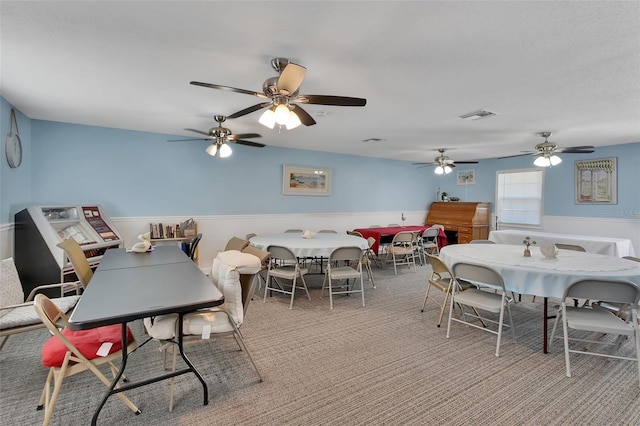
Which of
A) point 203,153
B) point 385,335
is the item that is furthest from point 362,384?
point 203,153

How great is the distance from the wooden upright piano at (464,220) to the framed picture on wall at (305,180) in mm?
3420

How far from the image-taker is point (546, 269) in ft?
8.92

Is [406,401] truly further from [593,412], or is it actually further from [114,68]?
[114,68]

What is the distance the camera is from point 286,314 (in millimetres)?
3643

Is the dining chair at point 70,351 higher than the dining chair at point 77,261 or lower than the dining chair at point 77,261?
lower

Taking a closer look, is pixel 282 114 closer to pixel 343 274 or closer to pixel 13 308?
pixel 343 274

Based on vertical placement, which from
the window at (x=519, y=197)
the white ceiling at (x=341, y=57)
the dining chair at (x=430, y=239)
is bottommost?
the dining chair at (x=430, y=239)

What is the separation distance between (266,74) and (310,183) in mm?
4090

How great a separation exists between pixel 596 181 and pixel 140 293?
791 centimetres

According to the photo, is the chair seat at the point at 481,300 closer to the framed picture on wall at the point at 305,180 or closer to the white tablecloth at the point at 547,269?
the white tablecloth at the point at 547,269

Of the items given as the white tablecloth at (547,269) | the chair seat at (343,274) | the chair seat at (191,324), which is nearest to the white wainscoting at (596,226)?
the white tablecloth at (547,269)

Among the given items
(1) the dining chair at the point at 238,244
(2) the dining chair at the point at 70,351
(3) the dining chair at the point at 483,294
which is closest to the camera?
(2) the dining chair at the point at 70,351

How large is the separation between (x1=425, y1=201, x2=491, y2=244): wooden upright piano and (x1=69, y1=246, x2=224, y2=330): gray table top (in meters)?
6.77

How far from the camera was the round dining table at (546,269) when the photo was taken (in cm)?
261
